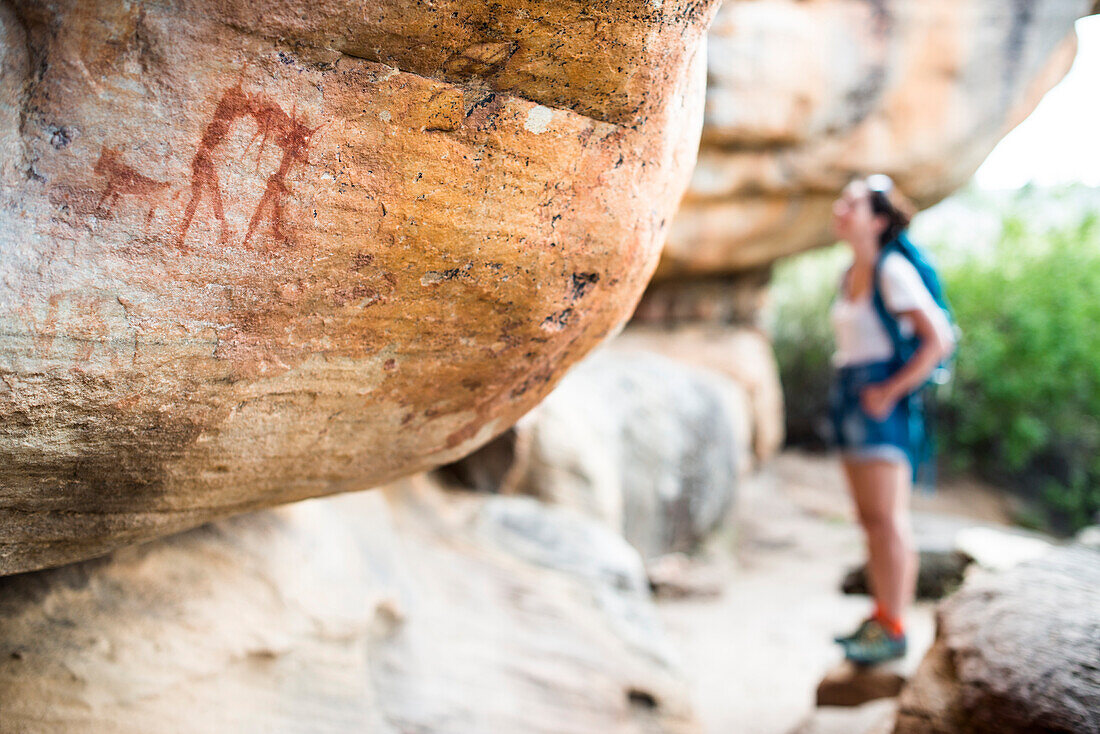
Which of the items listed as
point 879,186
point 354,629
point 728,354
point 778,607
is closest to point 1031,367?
point 728,354

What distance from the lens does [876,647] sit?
2578 mm

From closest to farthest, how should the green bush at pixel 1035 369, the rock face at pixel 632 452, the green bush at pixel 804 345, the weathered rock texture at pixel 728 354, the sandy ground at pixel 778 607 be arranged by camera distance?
the rock face at pixel 632 452 < the sandy ground at pixel 778 607 < the weathered rock texture at pixel 728 354 < the green bush at pixel 1035 369 < the green bush at pixel 804 345

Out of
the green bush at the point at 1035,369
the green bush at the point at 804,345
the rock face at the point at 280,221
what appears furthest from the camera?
the green bush at the point at 804,345

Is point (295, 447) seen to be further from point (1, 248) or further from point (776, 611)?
point (776, 611)

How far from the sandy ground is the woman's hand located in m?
0.90

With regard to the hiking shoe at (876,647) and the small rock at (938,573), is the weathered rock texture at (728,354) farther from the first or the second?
the hiking shoe at (876,647)

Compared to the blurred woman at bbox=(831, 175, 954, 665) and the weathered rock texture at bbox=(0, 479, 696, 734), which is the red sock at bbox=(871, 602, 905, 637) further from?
the weathered rock texture at bbox=(0, 479, 696, 734)

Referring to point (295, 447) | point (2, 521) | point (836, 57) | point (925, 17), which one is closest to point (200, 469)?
point (295, 447)

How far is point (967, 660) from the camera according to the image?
5.69 ft

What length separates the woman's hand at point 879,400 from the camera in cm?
245

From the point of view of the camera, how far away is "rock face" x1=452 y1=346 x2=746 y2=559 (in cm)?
297

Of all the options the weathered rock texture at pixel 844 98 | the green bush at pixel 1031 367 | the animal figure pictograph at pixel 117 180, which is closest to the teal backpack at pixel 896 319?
the weathered rock texture at pixel 844 98

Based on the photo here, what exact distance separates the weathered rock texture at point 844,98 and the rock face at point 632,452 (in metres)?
1.03

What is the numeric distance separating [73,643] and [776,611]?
353 centimetres
